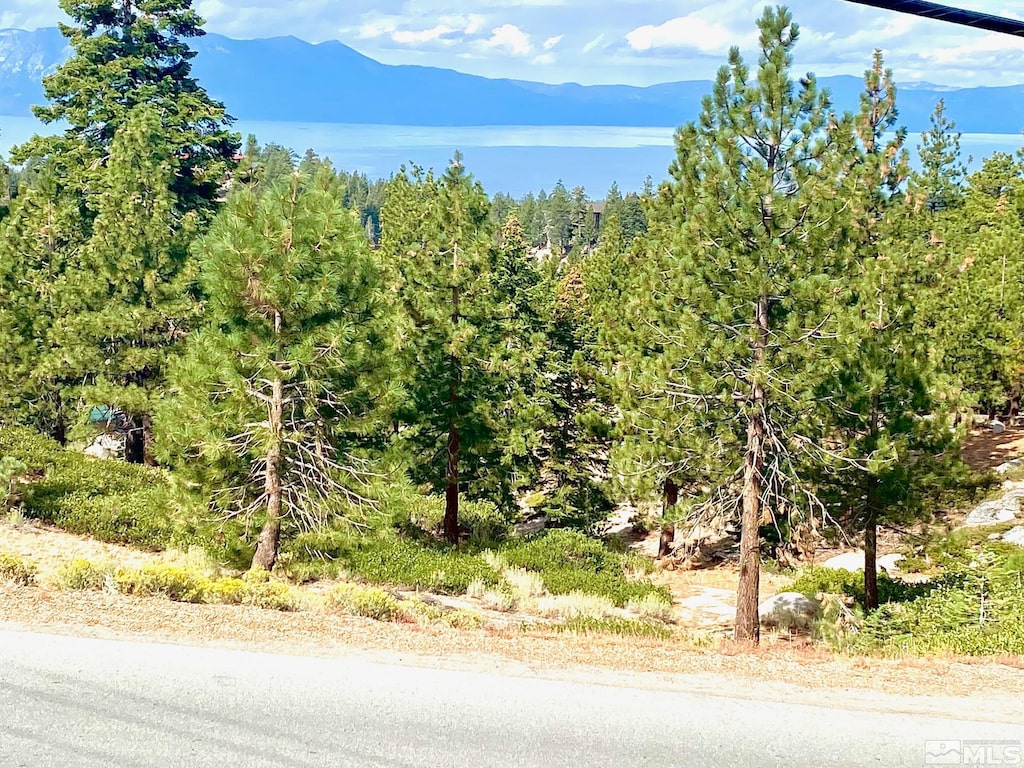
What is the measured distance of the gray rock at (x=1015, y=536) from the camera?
2278 centimetres

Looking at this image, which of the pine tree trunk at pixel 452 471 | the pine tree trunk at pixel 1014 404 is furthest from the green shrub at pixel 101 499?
the pine tree trunk at pixel 1014 404

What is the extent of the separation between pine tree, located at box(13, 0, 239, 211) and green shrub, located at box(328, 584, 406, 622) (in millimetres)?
25856

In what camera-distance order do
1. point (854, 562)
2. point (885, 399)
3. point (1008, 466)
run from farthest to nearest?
point (1008, 466), point (854, 562), point (885, 399)

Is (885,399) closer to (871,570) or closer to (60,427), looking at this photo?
(871,570)

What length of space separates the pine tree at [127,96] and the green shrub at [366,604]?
2586cm

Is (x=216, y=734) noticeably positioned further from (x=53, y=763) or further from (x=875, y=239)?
(x=875, y=239)

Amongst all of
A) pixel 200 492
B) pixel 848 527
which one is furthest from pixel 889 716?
pixel 200 492

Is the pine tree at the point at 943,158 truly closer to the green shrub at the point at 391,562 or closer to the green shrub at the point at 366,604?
the green shrub at the point at 391,562

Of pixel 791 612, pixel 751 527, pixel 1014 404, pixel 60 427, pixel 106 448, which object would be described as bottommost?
pixel 1014 404

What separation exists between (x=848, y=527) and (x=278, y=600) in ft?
36.8

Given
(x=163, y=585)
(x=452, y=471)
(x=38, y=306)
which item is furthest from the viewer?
(x=38, y=306)

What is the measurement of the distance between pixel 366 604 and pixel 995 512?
23535mm

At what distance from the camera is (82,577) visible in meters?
10.3

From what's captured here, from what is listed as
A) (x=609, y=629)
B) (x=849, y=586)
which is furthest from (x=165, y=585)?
(x=849, y=586)
